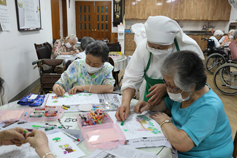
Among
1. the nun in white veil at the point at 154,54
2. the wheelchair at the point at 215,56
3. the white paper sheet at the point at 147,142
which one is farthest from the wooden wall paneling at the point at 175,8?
the white paper sheet at the point at 147,142

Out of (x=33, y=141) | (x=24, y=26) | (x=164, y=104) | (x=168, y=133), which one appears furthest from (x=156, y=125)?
(x=24, y=26)

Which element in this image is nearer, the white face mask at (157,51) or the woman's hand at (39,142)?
the woman's hand at (39,142)

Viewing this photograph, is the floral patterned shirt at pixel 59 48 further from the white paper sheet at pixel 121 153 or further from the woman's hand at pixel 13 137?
the white paper sheet at pixel 121 153

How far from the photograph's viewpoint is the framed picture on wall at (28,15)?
3.41 m

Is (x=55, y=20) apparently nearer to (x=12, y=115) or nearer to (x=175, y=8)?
(x=175, y=8)

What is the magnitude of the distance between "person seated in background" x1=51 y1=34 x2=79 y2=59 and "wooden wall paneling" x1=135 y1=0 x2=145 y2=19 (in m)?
5.06

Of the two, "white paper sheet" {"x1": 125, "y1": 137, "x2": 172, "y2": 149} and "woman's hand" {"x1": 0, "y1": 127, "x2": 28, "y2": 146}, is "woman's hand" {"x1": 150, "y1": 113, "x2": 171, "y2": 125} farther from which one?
"woman's hand" {"x1": 0, "y1": 127, "x2": 28, "y2": 146}

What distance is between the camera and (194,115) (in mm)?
1021

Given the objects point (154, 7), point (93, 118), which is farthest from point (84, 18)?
point (93, 118)

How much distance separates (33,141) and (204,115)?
863 mm

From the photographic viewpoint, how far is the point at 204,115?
1.00 meters

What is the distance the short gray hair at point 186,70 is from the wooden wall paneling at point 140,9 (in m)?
8.27

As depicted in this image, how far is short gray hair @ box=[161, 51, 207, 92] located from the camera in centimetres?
100

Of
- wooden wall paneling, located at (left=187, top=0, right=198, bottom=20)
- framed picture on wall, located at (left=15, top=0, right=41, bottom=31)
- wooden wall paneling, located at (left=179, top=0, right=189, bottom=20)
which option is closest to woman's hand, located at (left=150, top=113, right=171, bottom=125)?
framed picture on wall, located at (left=15, top=0, right=41, bottom=31)
